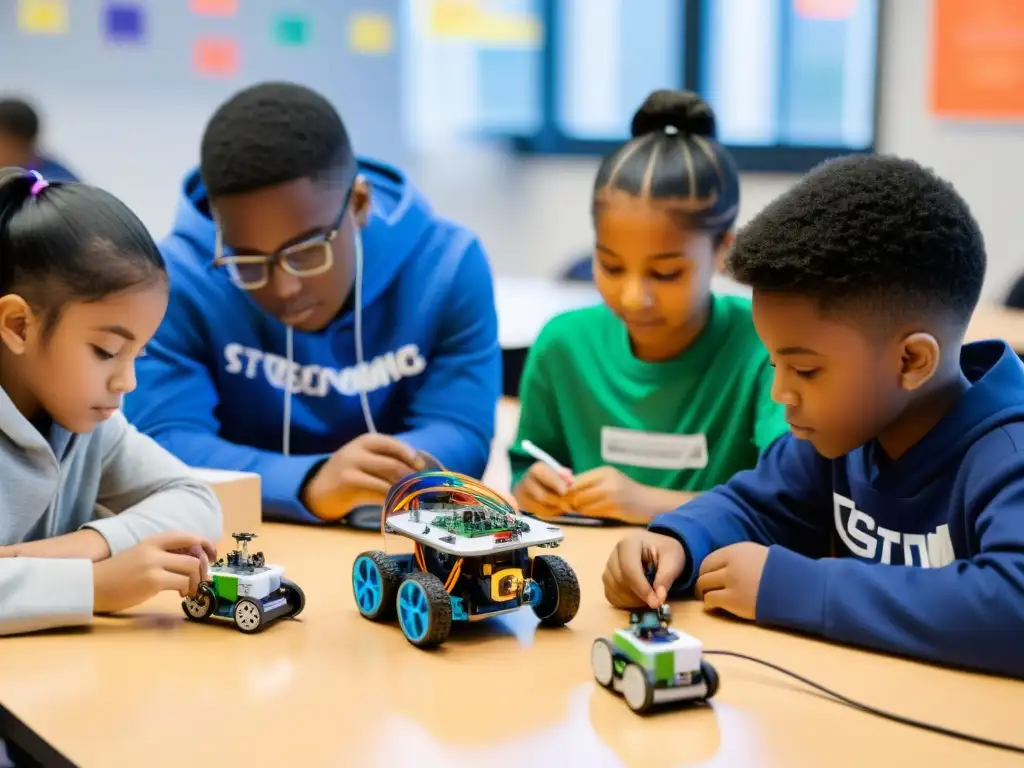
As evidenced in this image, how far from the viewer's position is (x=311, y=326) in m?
1.75

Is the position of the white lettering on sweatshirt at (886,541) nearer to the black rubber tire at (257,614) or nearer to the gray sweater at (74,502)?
the black rubber tire at (257,614)

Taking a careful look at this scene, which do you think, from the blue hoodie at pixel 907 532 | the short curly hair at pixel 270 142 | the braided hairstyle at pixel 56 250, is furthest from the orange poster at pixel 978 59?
the braided hairstyle at pixel 56 250

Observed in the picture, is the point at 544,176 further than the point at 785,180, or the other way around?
the point at 544,176

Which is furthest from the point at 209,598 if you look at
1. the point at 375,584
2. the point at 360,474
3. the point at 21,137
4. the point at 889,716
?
the point at 21,137

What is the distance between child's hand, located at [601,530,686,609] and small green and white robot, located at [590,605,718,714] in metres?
0.19

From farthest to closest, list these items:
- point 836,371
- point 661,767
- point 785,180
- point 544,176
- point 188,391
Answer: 1. point 544,176
2. point 785,180
3. point 188,391
4. point 836,371
5. point 661,767

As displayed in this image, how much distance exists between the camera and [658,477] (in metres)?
1.72

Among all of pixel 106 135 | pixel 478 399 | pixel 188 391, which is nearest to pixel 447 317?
pixel 478 399

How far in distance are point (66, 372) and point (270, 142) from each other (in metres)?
0.49

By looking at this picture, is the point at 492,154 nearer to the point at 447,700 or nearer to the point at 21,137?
the point at 21,137

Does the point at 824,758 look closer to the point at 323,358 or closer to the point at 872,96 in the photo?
the point at 323,358

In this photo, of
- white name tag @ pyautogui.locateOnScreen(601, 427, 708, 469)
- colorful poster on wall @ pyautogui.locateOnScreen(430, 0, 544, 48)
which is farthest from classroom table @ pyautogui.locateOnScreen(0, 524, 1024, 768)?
colorful poster on wall @ pyautogui.locateOnScreen(430, 0, 544, 48)

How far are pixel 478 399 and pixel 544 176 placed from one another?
13.5 ft

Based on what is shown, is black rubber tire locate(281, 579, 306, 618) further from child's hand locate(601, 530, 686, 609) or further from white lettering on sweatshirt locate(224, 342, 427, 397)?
white lettering on sweatshirt locate(224, 342, 427, 397)
